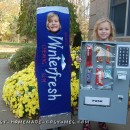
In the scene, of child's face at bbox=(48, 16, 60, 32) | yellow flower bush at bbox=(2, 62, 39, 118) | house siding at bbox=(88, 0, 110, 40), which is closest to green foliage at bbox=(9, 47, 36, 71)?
house siding at bbox=(88, 0, 110, 40)

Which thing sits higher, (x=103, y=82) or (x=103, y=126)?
(x=103, y=82)

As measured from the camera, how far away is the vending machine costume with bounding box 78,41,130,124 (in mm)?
3393

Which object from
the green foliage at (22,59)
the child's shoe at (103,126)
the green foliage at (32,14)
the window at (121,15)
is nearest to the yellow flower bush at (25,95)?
the child's shoe at (103,126)

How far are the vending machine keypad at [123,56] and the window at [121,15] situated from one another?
3.79 m

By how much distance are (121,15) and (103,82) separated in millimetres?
4503

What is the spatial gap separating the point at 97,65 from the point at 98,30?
0.53 m

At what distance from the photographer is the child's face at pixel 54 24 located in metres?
3.59

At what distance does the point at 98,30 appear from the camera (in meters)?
3.75

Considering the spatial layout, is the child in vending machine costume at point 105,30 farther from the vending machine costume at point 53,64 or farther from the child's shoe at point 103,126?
the child's shoe at point 103,126

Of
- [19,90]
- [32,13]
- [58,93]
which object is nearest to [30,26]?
[32,13]

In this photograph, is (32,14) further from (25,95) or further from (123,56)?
(123,56)

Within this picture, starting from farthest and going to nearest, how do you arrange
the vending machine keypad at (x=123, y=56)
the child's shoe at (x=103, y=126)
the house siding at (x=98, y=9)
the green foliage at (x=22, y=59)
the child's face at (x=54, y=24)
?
the green foliage at (x=22, y=59) < the house siding at (x=98, y=9) < the child's shoe at (x=103, y=126) < the child's face at (x=54, y=24) < the vending machine keypad at (x=123, y=56)

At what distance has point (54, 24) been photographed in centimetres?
360

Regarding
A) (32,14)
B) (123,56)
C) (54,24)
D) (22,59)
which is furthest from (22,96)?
(32,14)
